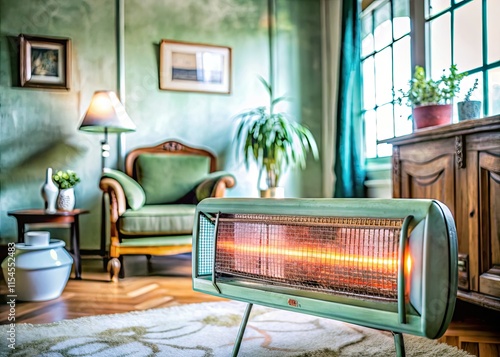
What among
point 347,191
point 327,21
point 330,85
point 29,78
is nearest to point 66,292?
point 29,78

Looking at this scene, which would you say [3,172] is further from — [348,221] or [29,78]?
[348,221]

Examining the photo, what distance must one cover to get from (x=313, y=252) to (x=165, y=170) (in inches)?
104

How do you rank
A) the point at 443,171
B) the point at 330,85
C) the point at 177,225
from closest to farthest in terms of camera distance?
the point at 443,171 → the point at 177,225 → the point at 330,85

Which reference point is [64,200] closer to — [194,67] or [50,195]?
[50,195]

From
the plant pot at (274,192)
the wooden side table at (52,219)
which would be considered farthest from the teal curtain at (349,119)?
the wooden side table at (52,219)

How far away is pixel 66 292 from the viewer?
248 cm

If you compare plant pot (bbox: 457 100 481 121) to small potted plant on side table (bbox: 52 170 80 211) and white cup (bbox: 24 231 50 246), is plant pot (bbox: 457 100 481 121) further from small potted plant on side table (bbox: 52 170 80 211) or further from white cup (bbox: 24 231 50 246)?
small potted plant on side table (bbox: 52 170 80 211)

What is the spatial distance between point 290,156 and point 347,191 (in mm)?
550

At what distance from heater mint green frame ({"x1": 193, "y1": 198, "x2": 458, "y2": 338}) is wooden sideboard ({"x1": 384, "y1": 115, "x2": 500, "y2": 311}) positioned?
0.92 meters

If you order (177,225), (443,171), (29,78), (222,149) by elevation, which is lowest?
(177,225)

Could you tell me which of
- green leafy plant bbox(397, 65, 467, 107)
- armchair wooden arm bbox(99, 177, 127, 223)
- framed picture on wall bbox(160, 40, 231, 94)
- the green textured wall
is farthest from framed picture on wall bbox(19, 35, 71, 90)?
green leafy plant bbox(397, 65, 467, 107)

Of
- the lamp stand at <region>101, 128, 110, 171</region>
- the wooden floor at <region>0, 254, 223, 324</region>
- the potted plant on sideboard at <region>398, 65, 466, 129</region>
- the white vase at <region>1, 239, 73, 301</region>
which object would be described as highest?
the potted plant on sideboard at <region>398, 65, 466, 129</region>

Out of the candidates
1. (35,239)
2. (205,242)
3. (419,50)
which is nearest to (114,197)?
(35,239)

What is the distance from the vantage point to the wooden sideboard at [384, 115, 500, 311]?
1.64m
